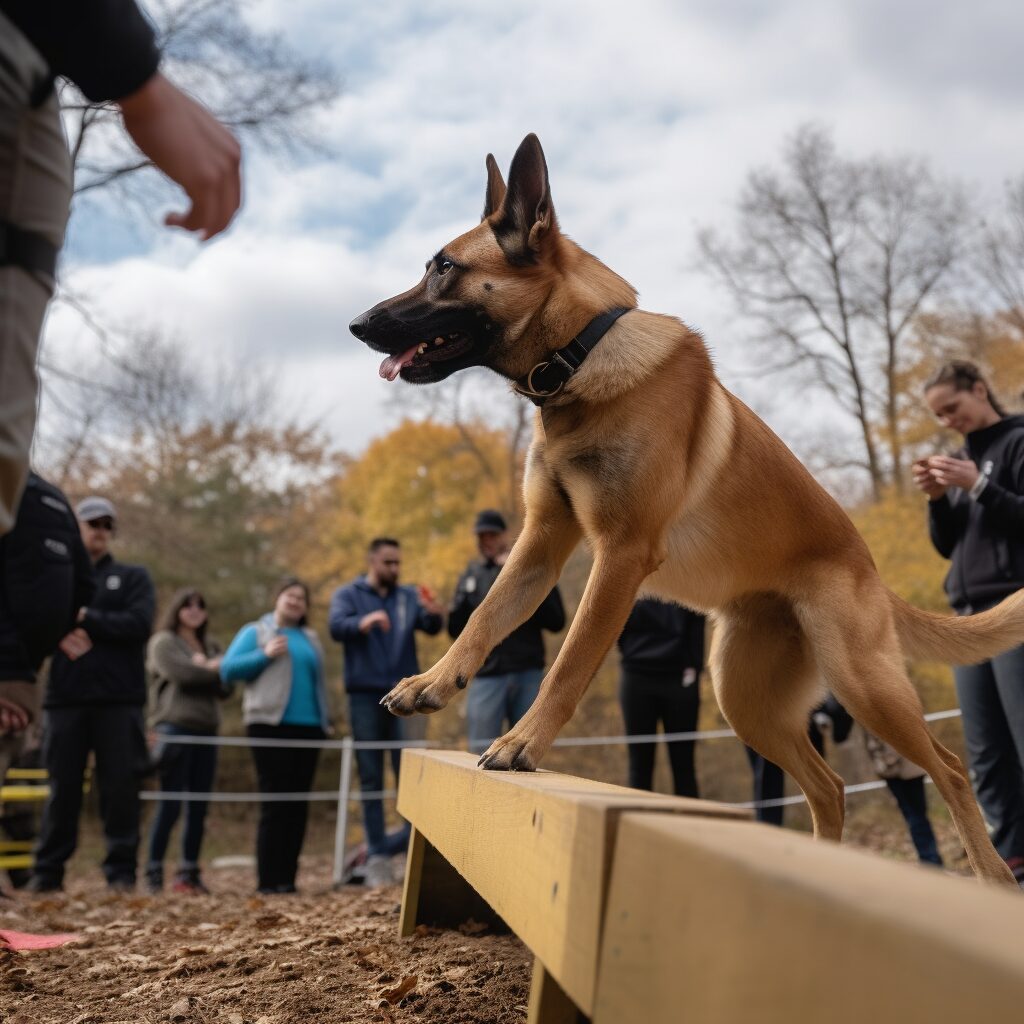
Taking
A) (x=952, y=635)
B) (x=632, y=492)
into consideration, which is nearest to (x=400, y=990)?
(x=632, y=492)

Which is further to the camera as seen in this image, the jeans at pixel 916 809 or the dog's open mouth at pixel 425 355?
the jeans at pixel 916 809

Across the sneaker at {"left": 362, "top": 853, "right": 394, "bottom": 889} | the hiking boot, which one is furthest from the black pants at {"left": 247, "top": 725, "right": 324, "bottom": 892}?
the hiking boot

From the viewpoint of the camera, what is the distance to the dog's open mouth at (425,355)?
296cm

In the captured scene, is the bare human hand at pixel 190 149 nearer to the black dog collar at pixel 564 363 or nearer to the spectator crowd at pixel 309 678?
the black dog collar at pixel 564 363

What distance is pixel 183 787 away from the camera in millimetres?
8117

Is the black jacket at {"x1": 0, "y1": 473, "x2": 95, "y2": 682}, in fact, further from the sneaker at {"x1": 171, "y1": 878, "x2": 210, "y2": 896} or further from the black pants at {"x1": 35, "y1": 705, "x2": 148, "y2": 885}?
the sneaker at {"x1": 171, "y1": 878, "x2": 210, "y2": 896}

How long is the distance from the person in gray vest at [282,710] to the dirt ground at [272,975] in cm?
269

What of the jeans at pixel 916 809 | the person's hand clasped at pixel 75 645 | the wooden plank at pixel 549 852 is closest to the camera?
the wooden plank at pixel 549 852

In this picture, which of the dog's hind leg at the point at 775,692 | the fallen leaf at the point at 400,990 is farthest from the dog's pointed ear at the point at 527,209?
the fallen leaf at the point at 400,990

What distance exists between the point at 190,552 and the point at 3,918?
13.7m

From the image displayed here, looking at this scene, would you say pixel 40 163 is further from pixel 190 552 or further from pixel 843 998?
pixel 190 552

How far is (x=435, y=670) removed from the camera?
9.01ft

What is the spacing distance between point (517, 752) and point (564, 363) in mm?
1162

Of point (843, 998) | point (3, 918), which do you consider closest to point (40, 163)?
point (843, 998)
